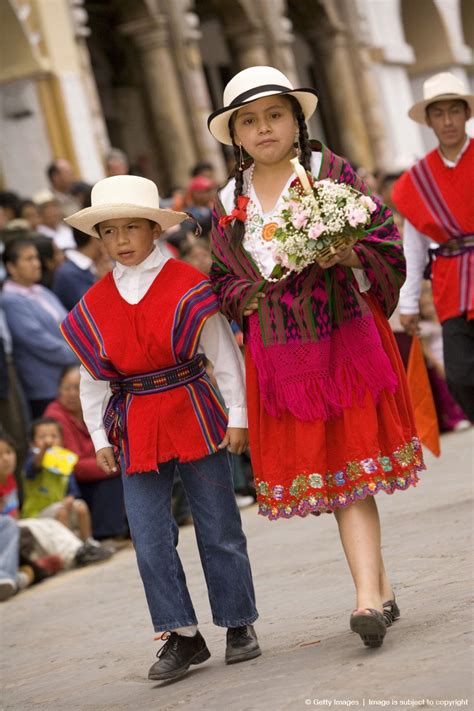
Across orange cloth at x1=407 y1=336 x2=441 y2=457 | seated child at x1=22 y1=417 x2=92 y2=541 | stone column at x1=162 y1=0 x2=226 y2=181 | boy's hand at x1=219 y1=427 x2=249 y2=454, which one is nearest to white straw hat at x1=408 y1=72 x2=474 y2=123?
orange cloth at x1=407 y1=336 x2=441 y2=457

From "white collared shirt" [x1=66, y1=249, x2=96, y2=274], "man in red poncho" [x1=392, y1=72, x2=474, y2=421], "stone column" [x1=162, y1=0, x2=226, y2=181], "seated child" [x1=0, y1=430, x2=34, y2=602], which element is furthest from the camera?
"stone column" [x1=162, y1=0, x2=226, y2=181]

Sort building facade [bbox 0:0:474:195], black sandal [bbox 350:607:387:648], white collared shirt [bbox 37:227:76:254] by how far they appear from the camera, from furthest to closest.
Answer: building facade [bbox 0:0:474:195] → white collared shirt [bbox 37:227:76:254] → black sandal [bbox 350:607:387:648]

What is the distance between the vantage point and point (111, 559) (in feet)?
33.7

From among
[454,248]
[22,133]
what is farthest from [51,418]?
[22,133]

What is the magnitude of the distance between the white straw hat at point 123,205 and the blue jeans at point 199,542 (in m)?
0.90

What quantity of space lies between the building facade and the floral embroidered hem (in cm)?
1267

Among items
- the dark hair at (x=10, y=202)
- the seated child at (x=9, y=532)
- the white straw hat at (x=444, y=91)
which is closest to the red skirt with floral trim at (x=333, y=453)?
the white straw hat at (x=444, y=91)

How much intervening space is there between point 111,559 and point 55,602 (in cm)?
146

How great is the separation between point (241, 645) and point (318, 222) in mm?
1588

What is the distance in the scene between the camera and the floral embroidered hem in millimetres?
5562

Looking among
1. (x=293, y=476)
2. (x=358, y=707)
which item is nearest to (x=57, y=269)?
(x=293, y=476)

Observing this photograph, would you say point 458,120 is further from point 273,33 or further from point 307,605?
point 273,33

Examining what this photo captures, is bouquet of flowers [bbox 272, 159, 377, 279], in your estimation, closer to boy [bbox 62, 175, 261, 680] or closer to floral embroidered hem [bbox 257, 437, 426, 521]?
boy [bbox 62, 175, 261, 680]

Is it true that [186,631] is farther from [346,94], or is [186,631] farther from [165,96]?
[346,94]
